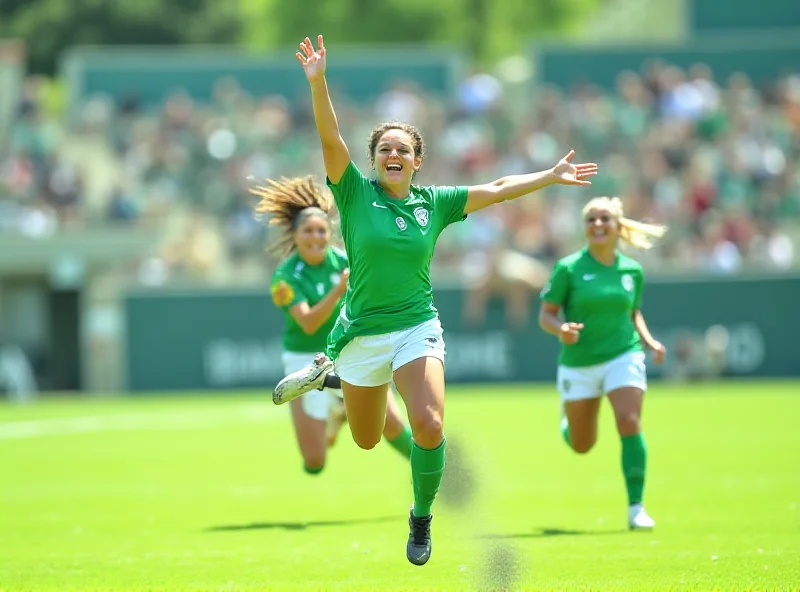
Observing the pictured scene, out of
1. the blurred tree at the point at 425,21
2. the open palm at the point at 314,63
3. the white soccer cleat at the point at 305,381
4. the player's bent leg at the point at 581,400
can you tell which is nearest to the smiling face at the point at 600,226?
the player's bent leg at the point at 581,400

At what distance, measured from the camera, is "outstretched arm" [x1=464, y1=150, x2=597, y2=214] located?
326 inches

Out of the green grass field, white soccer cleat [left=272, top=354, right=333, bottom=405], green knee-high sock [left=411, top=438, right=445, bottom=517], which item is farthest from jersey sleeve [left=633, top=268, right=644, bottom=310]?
green knee-high sock [left=411, top=438, right=445, bottom=517]

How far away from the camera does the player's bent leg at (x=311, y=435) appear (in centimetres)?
1108

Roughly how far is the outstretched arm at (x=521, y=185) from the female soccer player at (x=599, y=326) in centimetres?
222

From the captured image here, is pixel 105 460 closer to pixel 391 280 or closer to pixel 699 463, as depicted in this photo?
pixel 699 463

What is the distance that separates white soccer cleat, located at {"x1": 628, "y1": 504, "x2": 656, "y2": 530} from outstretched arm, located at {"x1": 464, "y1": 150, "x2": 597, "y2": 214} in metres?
2.82

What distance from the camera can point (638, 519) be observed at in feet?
32.7

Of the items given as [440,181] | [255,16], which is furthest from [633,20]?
[255,16]

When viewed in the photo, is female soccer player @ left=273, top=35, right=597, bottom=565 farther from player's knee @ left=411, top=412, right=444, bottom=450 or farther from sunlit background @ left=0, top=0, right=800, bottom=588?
sunlit background @ left=0, top=0, right=800, bottom=588

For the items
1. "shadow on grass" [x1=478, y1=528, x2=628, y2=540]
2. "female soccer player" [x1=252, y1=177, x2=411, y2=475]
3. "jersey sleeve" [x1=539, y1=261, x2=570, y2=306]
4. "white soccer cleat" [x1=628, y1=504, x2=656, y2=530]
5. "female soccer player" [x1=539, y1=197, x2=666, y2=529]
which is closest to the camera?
"shadow on grass" [x1=478, y1=528, x2=628, y2=540]

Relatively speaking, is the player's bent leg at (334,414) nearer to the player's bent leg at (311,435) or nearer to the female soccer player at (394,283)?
the player's bent leg at (311,435)

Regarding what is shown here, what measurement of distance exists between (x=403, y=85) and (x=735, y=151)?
7.64 m

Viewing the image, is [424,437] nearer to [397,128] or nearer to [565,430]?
[397,128]

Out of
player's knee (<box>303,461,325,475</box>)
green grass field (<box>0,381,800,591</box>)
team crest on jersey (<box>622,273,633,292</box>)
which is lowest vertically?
green grass field (<box>0,381,800,591</box>)
